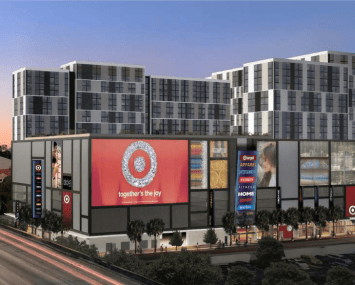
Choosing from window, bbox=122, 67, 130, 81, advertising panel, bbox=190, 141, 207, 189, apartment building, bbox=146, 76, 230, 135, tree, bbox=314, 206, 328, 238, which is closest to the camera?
advertising panel, bbox=190, 141, 207, 189

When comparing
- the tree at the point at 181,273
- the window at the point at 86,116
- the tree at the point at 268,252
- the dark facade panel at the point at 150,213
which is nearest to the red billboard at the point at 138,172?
the dark facade panel at the point at 150,213

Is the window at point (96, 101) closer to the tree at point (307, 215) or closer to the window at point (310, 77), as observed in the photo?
the window at point (310, 77)

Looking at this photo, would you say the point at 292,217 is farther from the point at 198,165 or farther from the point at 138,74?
the point at 138,74

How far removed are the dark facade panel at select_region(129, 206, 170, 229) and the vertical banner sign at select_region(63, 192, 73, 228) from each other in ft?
31.9

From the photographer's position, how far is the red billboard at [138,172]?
84.2m

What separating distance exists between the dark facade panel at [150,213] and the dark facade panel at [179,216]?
99 centimetres

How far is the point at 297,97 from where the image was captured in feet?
580

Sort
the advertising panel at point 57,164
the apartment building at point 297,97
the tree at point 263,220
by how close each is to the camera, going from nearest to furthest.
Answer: the tree at point 263,220
the advertising panel at point 57,164
the apartment building at point 297,97

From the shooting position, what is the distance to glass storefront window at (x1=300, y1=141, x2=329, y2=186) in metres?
99.4

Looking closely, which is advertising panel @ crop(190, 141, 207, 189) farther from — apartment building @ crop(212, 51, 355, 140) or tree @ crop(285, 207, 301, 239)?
apartment building @ crop(212, 51, 355, 140)

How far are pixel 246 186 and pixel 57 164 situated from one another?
3057 centimetres

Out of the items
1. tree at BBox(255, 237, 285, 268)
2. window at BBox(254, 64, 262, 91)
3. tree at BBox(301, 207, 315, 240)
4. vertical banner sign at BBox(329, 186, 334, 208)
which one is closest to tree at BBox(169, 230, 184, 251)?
tree at BBox(255, 237, 285, 268)

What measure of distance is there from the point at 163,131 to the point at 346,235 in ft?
329

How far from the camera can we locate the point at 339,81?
18412cm
